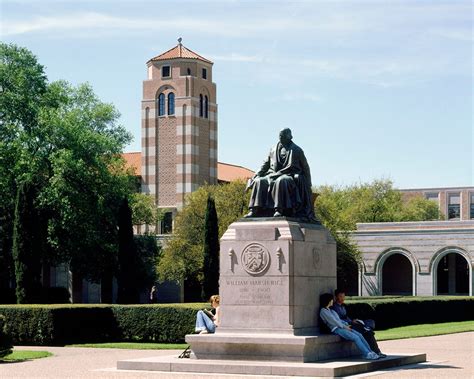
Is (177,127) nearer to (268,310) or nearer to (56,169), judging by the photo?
(56,169)

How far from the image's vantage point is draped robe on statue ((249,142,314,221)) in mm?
21391

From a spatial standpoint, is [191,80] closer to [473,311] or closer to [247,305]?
[473,311]

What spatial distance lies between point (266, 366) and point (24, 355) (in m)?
8.50

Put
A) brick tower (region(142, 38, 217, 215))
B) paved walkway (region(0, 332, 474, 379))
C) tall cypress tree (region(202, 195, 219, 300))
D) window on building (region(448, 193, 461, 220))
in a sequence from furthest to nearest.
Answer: window on building (region(448, 193, 461, 220))
brick tower (region(142, 38, 217, 215))
tall cypress tree (region(202, 195, 219, 300))
paved walkway (region(0, 332, 474, 379))

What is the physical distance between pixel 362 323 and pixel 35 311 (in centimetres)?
1340

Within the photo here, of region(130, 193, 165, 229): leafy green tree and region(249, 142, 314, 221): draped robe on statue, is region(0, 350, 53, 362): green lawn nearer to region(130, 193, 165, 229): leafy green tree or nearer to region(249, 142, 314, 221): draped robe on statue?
region(249, 142, 314, 221): draped robe on statue

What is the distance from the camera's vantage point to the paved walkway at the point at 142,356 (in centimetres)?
1936

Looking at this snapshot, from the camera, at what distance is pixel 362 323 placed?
840 inches

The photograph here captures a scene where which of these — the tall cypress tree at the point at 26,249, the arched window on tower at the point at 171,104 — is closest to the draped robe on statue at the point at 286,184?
the tall cypress tree at the point at 26,249

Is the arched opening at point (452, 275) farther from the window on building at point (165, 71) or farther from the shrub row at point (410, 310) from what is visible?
the window on building at point (165, 71)

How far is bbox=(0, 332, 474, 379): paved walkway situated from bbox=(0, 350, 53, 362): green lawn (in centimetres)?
34

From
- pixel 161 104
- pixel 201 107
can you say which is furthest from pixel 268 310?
pixel 161 104

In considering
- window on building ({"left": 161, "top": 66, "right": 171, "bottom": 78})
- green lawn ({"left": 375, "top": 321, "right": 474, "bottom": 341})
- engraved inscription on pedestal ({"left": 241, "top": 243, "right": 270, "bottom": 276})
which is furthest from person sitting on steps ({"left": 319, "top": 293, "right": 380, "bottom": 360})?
window on building ({"left": 161, "top": 66, "right": 171, "bottom": 78})

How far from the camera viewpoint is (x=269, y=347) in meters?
20.1
